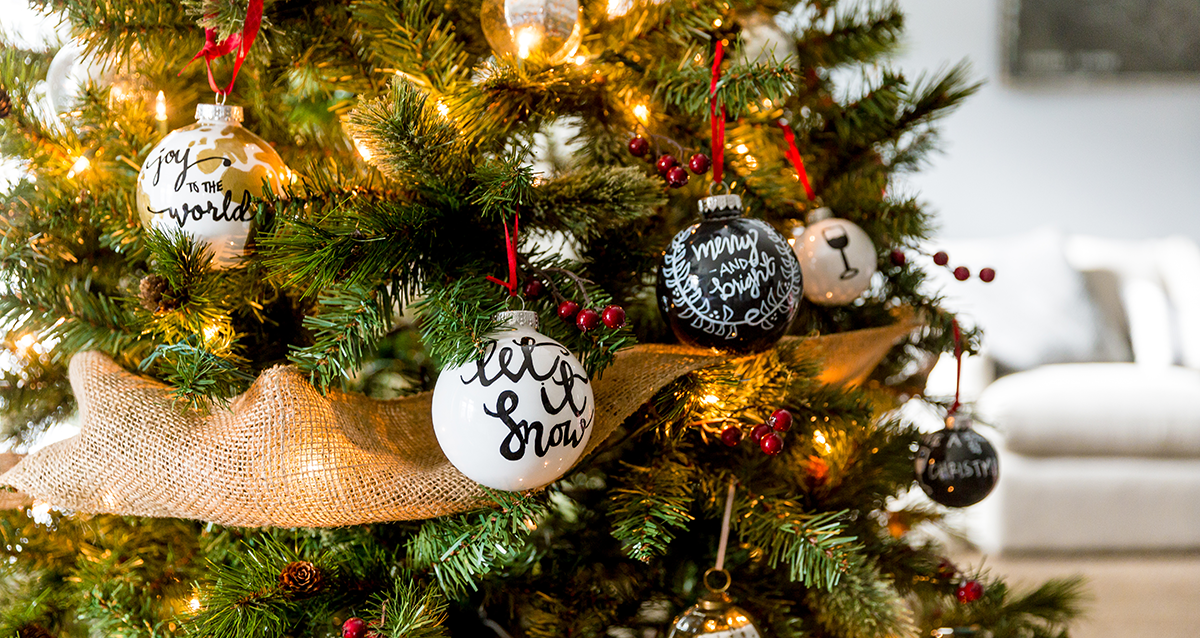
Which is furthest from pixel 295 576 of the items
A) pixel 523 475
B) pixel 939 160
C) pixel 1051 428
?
pixel 939 160

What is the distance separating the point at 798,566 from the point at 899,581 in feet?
0.61

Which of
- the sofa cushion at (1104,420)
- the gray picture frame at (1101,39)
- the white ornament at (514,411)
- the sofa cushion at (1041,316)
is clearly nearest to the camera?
the white ornament at (514,411)

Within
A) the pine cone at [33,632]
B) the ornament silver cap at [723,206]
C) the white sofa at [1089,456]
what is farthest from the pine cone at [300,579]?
the white sofa at [1089,456]

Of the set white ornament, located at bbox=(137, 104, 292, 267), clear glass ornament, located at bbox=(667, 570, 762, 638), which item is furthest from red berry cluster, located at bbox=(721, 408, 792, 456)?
white ornament, located at bbox=(137, 104, 292, 267)

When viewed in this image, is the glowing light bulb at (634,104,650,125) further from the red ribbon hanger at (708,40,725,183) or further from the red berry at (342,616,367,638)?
the red berry at (342,616,367,638)

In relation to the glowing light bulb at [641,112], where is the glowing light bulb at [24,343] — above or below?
below

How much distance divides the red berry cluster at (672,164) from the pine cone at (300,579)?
0.30m

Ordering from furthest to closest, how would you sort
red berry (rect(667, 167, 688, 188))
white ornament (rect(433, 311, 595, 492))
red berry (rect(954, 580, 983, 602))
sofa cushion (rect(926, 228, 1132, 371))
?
sofa cushion (rect(926, 228, 1132, 371)), red berry (rect(954, 580, 983, 602)), red berry (rect(667, 167, 688, 188)), white ornament (rect(433, 311, 595, 492))

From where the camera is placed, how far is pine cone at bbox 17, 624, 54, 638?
0.50m

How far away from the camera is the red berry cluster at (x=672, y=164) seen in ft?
1.53

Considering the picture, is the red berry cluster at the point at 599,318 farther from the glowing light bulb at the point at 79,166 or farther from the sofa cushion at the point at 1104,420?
the sofa cushion at the point at 1104,420

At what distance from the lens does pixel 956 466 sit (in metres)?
0.60

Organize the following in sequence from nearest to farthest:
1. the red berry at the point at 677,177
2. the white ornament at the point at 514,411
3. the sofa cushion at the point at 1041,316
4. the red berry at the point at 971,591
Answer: the white ornament at the point at 514,411 → the red berry at the point at 677,177 → the red berry at the point at 971,591 → the sofa cushion at the point at 1041,316

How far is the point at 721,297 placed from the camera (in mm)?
433
